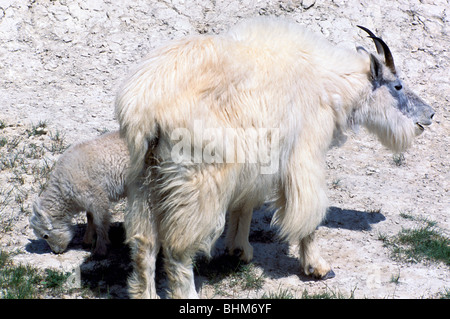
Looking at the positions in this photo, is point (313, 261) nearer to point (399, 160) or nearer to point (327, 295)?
point (327, 295)

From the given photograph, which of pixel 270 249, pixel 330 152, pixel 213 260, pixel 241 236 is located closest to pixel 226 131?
pixel 241 236

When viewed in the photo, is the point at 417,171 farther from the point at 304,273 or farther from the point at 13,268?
the point at 13,268

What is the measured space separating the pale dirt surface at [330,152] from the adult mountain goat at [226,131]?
679 millimetres

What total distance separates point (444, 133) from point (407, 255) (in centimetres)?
332

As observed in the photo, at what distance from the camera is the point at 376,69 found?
5418mm

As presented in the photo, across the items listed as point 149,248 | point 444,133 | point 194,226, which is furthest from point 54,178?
point 444,133

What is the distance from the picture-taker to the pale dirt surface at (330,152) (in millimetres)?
5504

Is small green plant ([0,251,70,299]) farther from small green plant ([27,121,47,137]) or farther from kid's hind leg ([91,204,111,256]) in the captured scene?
small green plant ([27,121,47,137])

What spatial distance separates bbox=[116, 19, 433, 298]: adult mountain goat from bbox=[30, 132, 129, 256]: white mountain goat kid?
1.27 m

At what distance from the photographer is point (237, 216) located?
5781 mm

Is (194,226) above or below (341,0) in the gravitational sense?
below

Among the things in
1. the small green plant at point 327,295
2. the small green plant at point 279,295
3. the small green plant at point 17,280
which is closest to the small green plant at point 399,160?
the small green plant at point 327,295

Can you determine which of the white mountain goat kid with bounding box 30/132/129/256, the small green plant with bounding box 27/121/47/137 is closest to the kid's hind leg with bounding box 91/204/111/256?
the white mountain goat kid with bounding box 30/132/129/256

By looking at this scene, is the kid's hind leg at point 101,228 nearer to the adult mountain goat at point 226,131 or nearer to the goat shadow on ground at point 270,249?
the goat shadow on ground at point 270,249
